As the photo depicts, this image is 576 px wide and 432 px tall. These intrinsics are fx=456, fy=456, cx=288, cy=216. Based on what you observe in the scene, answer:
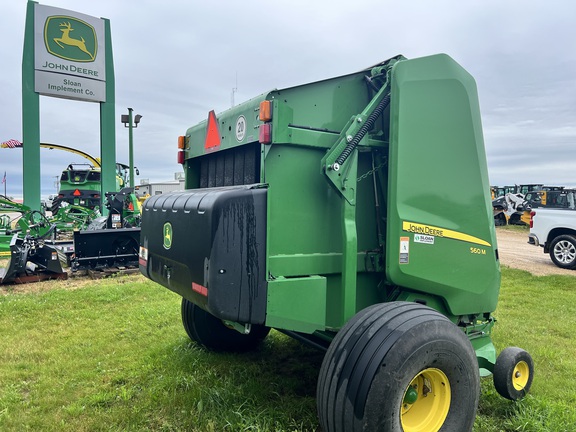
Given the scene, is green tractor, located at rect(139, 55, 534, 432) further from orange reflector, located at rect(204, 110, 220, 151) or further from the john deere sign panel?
the john deere sign panel

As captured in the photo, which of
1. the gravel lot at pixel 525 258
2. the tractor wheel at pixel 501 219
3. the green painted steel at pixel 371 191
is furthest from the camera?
the tractor wheel at pixel 501 219

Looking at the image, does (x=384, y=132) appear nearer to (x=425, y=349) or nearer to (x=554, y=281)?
(x=425, y=349)

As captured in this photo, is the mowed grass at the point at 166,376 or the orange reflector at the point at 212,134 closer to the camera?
the mowed grass at the point at 166,376

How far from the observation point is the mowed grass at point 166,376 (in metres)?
3.04

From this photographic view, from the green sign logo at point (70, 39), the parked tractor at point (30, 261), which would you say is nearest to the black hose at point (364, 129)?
the parked tractor at point (30, 261)

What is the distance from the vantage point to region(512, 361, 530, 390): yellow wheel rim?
332cm

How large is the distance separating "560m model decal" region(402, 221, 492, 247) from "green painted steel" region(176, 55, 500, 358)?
1 centimetres

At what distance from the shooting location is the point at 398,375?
2318 millimetres

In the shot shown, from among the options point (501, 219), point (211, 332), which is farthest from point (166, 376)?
point (501, 219)

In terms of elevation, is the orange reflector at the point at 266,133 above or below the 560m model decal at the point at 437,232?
above

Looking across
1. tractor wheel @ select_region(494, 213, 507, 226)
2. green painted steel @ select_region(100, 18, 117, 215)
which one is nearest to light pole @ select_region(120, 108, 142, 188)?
green painted steel @ select_region(100, 18, 117, 215)

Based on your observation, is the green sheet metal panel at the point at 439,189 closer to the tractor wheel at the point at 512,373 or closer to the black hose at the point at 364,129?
the black hose at the point at 364,129

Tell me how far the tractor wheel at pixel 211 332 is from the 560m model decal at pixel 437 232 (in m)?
2.03

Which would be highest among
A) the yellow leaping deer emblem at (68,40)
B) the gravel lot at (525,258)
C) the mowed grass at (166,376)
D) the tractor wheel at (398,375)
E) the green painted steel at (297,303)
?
the yellow leaping deer emblem at (68,40)
